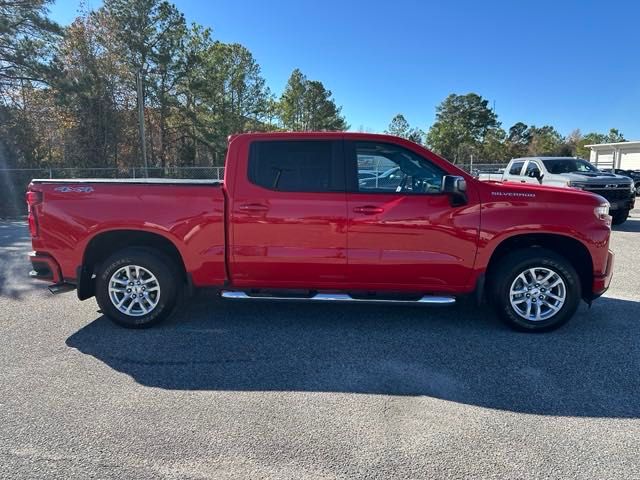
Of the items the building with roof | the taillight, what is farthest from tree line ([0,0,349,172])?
the building with roof

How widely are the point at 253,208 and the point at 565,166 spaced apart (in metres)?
12.0

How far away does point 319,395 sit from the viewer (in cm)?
319

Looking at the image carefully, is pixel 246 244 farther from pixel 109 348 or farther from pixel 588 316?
pixel 588 316

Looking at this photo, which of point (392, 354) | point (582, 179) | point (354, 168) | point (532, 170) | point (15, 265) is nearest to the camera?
point (392, 354)

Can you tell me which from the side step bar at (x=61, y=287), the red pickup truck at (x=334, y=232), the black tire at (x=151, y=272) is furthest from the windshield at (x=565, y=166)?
the side step bar at (x=61, y=287)

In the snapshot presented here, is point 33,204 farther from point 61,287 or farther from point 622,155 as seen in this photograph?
point 622,155

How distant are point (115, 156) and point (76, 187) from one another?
2612 cm

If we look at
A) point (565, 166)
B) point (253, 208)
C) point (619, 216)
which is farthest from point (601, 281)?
point (565, 166)

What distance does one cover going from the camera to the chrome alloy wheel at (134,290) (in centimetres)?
441

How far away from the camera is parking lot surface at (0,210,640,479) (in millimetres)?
2471

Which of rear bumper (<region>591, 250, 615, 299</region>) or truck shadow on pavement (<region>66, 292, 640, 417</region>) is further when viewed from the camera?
rear bumper (<region>591, 250, 615, 299</region>)

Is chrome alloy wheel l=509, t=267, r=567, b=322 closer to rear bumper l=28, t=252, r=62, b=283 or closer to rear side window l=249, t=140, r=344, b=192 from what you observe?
rear side window l=249, t=140, r=344, b=192

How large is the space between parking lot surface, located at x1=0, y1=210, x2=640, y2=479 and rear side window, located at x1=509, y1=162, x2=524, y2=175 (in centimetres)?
952

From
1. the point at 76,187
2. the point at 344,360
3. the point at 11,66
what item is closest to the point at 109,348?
the point at 76,187
